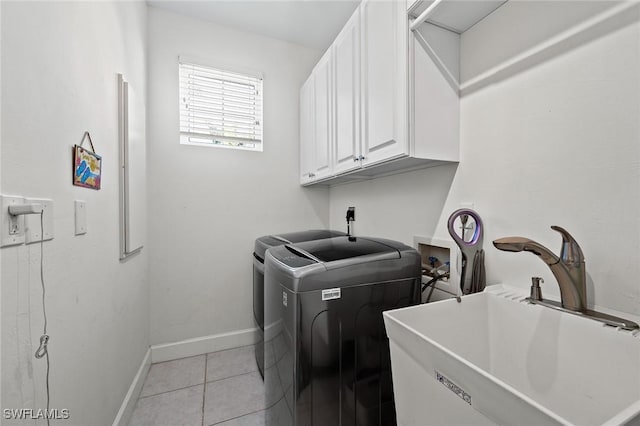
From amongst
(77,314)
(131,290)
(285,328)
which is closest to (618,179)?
(285,328)

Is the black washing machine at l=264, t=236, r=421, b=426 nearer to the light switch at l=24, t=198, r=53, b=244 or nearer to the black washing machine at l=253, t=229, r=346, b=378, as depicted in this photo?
the black washing machine at l=253, t=229, r=346, b=378

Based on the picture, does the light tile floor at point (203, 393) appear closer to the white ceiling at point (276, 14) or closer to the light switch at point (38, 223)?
the light switch at point (38, 223)

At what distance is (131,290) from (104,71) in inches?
48.8

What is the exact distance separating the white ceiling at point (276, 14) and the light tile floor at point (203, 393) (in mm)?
2792

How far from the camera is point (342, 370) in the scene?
107cm

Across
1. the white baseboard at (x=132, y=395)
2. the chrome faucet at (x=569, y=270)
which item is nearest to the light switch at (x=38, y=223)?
the white baseboard at (x=132, y=395)

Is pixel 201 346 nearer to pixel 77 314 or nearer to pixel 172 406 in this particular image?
pixel 172 406

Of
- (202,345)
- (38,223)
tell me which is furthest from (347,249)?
(202,345)

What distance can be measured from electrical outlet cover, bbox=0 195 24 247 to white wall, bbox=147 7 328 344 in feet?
5.05

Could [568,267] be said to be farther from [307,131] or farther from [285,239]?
[307,131]

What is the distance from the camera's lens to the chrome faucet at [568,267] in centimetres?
78

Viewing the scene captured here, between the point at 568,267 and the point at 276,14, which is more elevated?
the point at 276,14

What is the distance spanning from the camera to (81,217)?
1.00 meters

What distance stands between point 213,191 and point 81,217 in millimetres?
1287
